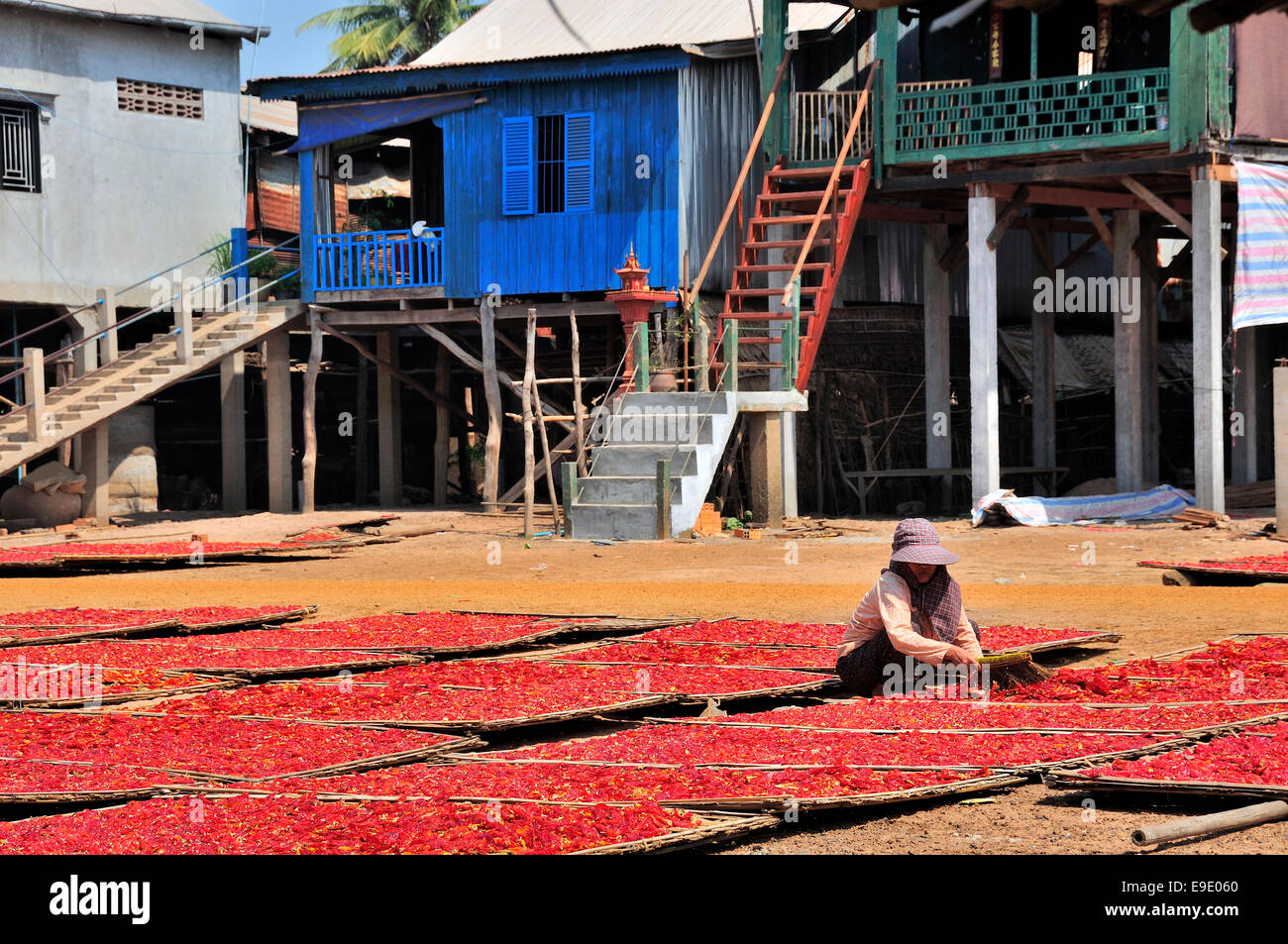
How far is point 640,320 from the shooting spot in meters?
21.5

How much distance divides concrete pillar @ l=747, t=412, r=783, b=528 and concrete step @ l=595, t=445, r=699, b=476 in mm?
1483

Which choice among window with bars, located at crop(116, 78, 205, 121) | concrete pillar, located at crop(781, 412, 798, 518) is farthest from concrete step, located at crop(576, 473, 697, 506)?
window with bars, located at crop(116, 78, 205, 121)

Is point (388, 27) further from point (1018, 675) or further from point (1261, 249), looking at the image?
point (1018, 675)

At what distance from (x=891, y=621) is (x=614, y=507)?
36.2 feet

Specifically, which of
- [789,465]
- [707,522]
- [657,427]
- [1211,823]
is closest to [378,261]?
[657,427]

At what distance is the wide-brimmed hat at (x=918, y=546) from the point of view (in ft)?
28.3

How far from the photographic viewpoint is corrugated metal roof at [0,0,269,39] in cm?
2625

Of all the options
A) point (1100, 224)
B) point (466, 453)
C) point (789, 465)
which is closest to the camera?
point (789, 465)

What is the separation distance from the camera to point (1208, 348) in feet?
65.2

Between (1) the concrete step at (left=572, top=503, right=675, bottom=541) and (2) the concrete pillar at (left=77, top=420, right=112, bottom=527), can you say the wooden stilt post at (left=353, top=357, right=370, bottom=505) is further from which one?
(1) the concrete step at (left=572, top=503, right=675, bottom=541)

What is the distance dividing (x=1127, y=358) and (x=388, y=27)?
26.6 metres

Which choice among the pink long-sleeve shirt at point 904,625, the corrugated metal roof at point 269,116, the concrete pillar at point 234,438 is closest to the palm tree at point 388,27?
the corrugated metal roof at point 269,116
